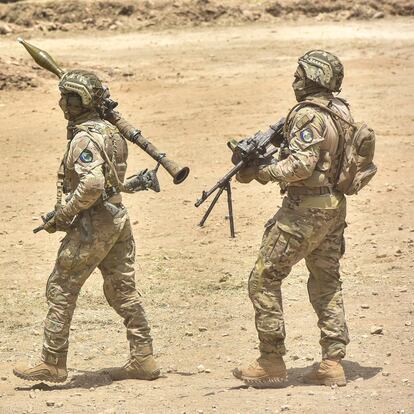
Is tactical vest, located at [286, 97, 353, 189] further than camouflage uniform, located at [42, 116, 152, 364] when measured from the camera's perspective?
No

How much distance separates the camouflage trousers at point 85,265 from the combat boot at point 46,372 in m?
0.04

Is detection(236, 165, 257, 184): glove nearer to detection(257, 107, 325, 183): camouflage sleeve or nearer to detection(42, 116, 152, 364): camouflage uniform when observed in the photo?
detection(257, 107, 325, 183): camouflage sleeve

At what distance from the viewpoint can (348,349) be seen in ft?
33.0

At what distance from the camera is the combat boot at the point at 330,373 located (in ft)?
29.9

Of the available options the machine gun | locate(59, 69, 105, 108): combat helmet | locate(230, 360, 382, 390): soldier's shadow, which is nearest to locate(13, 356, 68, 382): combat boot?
locate(230, 360, 382, 390): soldier's shadow

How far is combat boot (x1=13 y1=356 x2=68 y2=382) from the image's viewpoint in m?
9.23

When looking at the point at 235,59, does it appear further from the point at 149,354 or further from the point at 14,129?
the point at 149,354

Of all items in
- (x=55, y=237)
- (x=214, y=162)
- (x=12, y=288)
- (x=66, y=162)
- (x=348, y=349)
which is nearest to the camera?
(x=66, y=162)

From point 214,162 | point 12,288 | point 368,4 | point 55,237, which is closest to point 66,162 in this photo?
point 12,288

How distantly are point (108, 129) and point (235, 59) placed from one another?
11923mm

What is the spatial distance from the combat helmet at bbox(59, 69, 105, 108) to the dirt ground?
2.00 m

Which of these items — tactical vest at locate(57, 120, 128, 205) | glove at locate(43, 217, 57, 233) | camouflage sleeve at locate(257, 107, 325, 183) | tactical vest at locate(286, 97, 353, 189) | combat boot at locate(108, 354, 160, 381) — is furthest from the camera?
combat boot at locate(108, 354, 160, 381)

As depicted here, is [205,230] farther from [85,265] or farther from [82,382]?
[85,265]

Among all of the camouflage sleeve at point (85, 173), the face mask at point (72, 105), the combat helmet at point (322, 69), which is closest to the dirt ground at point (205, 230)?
the camouflage sleeve at point (85, 173)
